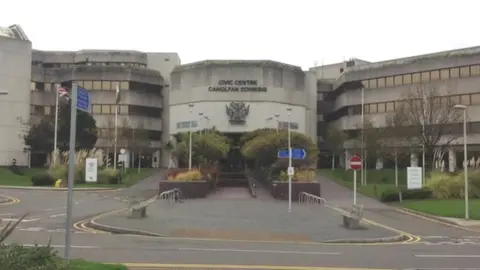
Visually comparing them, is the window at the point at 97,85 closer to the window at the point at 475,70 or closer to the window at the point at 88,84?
the window at the point at 88,84

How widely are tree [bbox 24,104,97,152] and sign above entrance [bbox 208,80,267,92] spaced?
18.0m

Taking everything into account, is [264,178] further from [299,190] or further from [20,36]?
[20,36]

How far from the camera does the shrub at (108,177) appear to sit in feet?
172

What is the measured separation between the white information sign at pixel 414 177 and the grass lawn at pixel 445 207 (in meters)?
1.84

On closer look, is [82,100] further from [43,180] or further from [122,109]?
[122,109]

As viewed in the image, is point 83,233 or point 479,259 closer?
point 479,259

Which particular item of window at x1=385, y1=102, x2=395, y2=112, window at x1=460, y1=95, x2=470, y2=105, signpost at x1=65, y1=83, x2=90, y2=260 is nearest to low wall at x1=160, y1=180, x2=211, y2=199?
signpost at x1=65, y1=83, x2=90, y2=260

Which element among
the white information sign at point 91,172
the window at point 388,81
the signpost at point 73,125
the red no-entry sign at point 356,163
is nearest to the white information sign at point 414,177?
the red no-entry sign at point 356,163

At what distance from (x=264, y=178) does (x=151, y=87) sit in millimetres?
39594

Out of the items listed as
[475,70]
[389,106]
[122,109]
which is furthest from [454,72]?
[122,109]

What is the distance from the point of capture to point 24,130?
7500cm

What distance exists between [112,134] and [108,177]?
23.3 metres

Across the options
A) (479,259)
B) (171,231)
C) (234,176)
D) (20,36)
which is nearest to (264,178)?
(234,176)

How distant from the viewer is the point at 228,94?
78.2 meters
